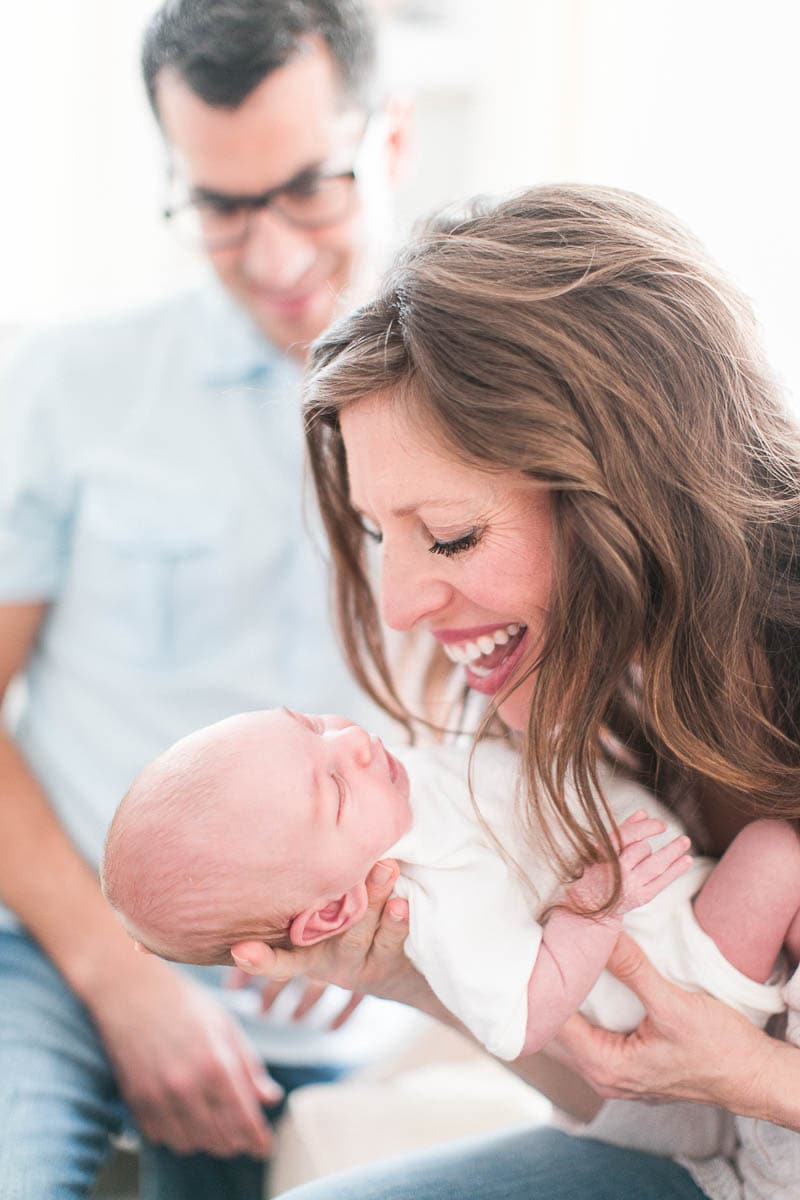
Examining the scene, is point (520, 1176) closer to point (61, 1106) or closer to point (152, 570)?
point (61, 1106)

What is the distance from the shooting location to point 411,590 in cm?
105

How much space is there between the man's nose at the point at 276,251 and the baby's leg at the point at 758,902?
2.97 ft

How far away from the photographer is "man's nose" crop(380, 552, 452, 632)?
1049 mm

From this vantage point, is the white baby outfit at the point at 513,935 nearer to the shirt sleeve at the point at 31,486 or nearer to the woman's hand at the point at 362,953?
the woman's hand at the point at 362,953

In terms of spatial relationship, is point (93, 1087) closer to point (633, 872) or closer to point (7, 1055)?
point (7, 1055)

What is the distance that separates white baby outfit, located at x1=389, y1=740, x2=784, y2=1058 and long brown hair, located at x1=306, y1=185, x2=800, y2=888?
0.19 feet

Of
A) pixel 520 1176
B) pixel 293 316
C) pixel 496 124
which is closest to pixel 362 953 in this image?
pixel 520 1176

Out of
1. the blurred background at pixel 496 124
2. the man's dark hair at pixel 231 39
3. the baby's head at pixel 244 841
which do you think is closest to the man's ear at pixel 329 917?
the baby's head at pixel 244 841

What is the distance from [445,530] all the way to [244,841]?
0.99ft

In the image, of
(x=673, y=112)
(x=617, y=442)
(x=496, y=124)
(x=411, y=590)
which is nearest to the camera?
(x=617, y=442)

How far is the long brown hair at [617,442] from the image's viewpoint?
95 cm

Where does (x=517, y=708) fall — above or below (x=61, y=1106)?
above

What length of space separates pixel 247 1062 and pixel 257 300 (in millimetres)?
981

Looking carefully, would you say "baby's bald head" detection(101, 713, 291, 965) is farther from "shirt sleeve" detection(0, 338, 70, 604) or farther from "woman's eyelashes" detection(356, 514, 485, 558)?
"shirt sleeve" detection(0, 338, 70, 604)
